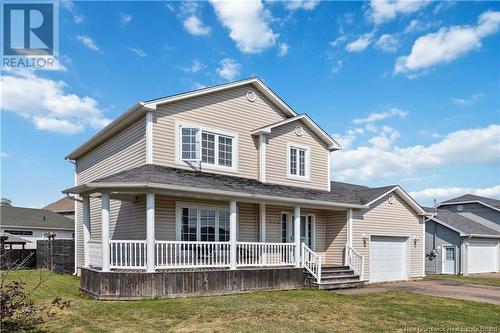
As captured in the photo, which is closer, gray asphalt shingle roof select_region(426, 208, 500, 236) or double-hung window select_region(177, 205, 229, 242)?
double-hung window select_region(177, 205, 229, 242)

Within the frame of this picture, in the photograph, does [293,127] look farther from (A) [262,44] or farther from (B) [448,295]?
(B) [448,295]

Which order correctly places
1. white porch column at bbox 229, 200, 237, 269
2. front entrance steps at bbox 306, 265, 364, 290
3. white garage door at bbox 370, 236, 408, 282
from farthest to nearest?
white garage door at bbox 370, 236, 408, 282 → front entrance steps at bbox 306, 265, 364, 290 → white porch column at bbox 229, 200, 237, 269

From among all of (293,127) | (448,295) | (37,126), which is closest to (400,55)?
(293,127)

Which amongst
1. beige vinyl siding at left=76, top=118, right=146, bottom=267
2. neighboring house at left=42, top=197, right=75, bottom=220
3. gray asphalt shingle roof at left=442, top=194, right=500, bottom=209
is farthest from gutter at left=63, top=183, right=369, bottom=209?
neighboring house at left=42, top=197, right=75, bottom=220

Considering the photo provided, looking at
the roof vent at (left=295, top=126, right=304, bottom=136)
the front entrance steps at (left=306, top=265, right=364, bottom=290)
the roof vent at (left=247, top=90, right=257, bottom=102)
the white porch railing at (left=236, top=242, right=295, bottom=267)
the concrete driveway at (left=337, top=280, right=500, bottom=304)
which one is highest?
the roof vent at (left=247, top=90, right=257, bottom=102)

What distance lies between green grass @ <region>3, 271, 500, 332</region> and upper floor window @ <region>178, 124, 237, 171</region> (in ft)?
16.0

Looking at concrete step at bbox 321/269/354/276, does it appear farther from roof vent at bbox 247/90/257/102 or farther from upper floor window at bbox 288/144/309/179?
roof vent at bbox 247/90/257/102

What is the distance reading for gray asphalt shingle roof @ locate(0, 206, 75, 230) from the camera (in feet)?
106

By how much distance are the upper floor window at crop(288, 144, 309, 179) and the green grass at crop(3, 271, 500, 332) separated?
19.4ft

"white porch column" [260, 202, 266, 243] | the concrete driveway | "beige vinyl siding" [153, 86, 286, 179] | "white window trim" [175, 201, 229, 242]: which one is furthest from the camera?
"white porch column" [260, 202, 266, 243]

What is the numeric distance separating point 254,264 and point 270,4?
8.65 metres

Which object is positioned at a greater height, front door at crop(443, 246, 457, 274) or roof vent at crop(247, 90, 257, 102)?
roof vent at crop(247, 90, 257, 102)

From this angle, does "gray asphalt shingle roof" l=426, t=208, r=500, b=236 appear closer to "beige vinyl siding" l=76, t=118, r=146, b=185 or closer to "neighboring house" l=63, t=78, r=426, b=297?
"neighboring house" l=63, t=78, r=426, b=297

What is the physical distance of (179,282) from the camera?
38.2ft
